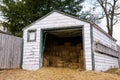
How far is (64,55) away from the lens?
14344 mm

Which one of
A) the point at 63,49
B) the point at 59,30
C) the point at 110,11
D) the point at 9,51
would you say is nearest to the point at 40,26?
the point at 59,30

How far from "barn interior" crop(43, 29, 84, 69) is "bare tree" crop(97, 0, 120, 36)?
1022 centimetres

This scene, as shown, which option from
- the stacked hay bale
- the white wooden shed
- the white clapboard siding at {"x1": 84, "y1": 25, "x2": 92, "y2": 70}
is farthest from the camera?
the stacked hay bale

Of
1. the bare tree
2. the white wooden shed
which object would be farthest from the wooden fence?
the bare tree

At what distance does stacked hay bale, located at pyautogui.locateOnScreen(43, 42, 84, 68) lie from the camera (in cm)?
1288

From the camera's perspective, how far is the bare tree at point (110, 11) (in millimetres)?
24312

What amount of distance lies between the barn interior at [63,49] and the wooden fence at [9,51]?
1778mm

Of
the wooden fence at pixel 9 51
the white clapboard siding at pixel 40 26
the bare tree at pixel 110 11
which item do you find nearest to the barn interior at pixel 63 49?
the white clapboard siding at pixel 40 26

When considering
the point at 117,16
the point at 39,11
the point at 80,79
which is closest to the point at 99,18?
the point at 117,16

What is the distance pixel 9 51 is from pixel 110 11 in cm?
1711

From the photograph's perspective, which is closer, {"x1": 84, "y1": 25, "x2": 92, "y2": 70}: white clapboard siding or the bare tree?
{"x1": 84, "y1": 25, "x2": 92, "y2": 70}: white clapboard siding

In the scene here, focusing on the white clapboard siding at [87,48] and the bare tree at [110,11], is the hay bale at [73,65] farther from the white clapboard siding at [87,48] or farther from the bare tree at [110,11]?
the bare tree at [110,11]

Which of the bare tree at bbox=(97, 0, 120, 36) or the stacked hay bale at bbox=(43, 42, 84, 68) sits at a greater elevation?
the bare tree at bbox=(97, 0, 120, 36)

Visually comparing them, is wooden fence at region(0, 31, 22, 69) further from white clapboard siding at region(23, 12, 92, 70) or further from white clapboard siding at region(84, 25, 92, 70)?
white clapboard siding at region(84, 25, 92, 70)
